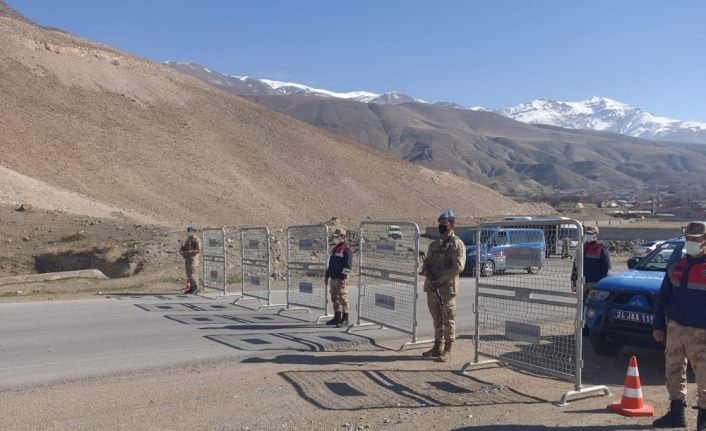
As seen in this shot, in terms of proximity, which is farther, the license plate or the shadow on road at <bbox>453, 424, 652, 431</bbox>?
the license plate

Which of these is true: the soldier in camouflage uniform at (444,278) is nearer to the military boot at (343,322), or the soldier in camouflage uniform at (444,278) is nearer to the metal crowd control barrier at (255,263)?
the military boot at (343,322)

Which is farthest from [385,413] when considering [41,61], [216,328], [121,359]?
[41,61]

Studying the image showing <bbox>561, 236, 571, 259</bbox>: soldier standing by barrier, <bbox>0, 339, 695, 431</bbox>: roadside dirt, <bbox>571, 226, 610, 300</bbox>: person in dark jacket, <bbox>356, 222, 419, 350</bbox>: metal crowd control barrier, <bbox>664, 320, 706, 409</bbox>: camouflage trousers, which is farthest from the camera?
<bbox>571, 226, 610, 300</bbox>: person in dark jacket

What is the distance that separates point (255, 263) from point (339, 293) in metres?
4.77

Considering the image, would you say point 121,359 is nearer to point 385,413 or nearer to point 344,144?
point 385,413

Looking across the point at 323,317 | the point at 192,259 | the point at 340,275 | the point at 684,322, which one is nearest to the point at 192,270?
the point at 192,259

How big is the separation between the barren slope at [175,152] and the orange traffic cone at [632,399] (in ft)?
157

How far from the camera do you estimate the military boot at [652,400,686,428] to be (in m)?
6.62

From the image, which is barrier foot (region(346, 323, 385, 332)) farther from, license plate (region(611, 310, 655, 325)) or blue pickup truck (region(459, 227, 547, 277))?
license plate (region(611, 310, 655, 325))

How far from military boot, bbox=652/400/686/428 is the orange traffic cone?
441mm

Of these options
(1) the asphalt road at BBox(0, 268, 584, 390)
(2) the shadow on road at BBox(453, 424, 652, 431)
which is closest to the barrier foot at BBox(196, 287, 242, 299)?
(1) the asphalt road at BBox(0, 268, 584, 390)

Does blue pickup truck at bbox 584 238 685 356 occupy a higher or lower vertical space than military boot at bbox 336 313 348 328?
higher

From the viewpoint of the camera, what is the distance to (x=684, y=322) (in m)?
6.38

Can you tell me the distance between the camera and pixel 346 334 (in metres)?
11.9
